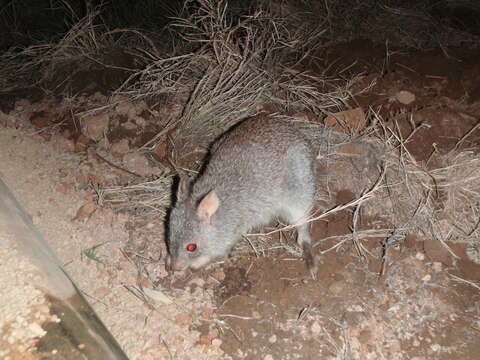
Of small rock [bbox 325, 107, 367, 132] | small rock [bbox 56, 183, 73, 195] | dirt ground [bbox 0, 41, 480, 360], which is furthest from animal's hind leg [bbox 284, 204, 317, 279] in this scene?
small rock [bbox 56, 183, 73, 195]

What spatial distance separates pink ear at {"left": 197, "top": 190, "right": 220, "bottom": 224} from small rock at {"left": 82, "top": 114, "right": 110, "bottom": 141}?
6.95 feet

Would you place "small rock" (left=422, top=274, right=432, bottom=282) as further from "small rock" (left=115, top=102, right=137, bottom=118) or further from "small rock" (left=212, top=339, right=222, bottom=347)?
"small rock" (left=115, top=102, right=137, bottom=118)

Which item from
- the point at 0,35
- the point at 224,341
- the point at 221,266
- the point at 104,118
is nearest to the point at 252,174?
the point at 221,266

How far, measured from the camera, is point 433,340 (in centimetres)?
302

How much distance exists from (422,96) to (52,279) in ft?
14.6

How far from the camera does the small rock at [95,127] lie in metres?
4.86

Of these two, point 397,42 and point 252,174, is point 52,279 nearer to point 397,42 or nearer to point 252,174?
point 252,174

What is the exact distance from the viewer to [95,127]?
4.86 meters

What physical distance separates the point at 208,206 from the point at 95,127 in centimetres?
228

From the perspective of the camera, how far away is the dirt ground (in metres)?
2.96

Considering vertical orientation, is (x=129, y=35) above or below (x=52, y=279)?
below

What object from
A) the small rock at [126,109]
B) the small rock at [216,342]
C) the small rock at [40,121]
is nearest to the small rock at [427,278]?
the small rock at [216,342]

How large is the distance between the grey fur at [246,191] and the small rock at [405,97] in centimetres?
170

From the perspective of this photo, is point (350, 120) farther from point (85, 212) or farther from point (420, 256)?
point (85, 212)
